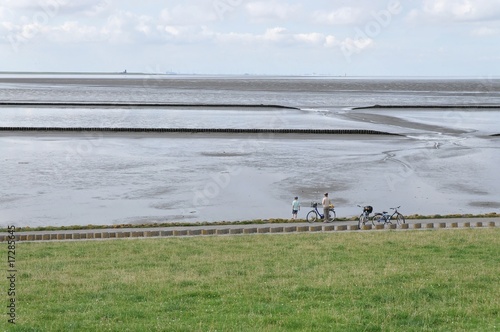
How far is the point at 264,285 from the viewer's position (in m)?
17.5

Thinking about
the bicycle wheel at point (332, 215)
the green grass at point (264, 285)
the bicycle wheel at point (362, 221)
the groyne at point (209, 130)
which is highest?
the groyne at point (209, 130)

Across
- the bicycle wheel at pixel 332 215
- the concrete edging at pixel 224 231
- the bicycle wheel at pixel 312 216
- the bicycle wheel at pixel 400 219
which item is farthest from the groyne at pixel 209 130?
the concrete edging at pixel 224 231

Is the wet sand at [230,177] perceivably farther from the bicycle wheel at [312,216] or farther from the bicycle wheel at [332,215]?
the bicycle wheel at [312,216]

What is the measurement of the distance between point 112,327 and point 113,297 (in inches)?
116

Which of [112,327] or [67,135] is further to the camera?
[67,135]

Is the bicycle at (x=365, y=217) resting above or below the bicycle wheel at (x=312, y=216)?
above

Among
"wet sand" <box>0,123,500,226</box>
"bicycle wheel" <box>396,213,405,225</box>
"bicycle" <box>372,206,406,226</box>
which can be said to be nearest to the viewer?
"bicycle" <box>372,206,406,226</box>

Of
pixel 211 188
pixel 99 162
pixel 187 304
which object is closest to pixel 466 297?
pixel 187 304

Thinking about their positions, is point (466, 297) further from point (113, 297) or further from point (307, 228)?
point (307, 228)

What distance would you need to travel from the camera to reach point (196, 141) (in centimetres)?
7944

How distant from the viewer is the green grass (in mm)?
13836

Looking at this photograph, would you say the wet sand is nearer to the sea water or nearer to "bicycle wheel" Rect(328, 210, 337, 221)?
the sea water

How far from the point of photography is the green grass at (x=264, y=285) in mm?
13836

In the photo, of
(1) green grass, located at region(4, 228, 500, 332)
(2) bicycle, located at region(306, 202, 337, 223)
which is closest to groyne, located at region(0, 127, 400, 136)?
(2) bicycle, located at region(306, 202, 337, 223)
